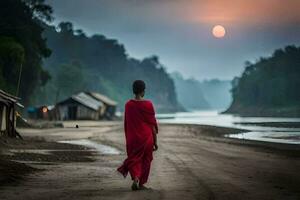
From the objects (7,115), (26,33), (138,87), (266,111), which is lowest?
(138,87)

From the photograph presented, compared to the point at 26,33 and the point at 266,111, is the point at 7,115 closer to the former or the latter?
the point at 26,33

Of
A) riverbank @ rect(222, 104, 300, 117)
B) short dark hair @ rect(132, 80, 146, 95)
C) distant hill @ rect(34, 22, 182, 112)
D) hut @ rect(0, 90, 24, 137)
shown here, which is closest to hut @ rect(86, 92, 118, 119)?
distant hill @ rect(34, 22, 182, 112)

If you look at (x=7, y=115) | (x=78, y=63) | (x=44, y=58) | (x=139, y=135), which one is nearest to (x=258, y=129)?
(x=7, y=115)

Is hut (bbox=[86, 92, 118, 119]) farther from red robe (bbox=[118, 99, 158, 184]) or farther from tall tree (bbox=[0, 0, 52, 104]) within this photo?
red robe (bbox=[118, 99, 158, 184])

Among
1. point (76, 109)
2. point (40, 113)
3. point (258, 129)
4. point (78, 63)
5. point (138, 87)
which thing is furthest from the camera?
point (78, 63)

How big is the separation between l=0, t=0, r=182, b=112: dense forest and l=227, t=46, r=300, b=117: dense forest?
4168 cm

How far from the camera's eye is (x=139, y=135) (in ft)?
33.6

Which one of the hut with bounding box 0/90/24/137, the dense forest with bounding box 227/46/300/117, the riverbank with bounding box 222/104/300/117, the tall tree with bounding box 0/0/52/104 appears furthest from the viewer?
the dense forest with bounding box 227/46/300/117

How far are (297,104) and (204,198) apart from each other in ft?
408

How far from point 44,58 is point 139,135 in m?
81.4

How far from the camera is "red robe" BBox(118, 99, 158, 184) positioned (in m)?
10.2

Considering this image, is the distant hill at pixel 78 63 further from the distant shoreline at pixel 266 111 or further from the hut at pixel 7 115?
the hut at pixel 7 115

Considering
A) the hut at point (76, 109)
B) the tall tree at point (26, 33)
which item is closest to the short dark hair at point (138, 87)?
the tall tree at point (26, 33)

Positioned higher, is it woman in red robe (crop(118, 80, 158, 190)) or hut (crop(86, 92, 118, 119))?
hut (crop(86, 92, 118, 119))
